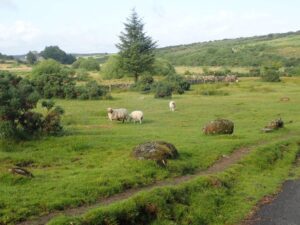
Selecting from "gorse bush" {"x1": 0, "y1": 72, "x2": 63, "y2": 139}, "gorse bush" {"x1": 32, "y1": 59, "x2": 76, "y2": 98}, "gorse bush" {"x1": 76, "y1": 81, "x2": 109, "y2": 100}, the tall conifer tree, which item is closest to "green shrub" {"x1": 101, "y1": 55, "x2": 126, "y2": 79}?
the tall conifer tree

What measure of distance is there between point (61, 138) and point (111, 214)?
47.7 ft

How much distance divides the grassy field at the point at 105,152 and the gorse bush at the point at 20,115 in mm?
999

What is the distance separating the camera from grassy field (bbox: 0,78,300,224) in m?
20.2

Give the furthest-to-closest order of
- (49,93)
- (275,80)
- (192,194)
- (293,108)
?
(275,80) < (49,93) < (293,108) < (192,194)

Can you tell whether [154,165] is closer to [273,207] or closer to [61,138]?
[273,207]

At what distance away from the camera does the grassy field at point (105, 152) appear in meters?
20.2

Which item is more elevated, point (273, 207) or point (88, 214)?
point (88, 214)

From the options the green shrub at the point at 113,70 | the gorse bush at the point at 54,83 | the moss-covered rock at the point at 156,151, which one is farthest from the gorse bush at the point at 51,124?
the green shrub at the point at 113,70

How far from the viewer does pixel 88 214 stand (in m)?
17.8

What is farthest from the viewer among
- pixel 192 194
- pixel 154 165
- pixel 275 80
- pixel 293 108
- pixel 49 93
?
pixel 275 80

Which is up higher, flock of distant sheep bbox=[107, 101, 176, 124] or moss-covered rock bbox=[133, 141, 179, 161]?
moss-covered rock bbox=[133, 141, 179, 161]

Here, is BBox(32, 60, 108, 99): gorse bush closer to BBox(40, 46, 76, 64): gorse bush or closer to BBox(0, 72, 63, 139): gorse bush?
BBox(0, 72, 63, 139): gorse bush

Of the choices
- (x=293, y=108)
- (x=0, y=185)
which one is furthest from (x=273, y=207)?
(x=293, y=108)

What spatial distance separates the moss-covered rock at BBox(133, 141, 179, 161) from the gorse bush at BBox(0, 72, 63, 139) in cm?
874
